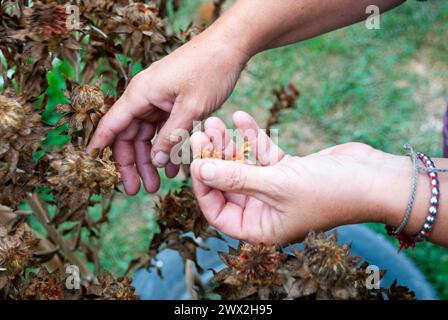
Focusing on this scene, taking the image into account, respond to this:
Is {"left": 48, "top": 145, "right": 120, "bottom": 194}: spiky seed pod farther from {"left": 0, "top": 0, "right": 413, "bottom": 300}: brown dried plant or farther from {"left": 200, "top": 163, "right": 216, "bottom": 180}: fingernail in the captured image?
{"left": 200, "top": 163, "right": 216, "bottom": 180}: fingernail

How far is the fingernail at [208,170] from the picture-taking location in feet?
3.95

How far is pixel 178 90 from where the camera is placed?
143 centimetres

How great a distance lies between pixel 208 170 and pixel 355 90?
2.13 metres

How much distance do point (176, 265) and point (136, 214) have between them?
784 mm

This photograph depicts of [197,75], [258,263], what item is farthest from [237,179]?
[197,75]

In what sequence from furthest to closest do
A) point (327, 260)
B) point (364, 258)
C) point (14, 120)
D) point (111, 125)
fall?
point (364, 258) → point (111, 125) → point (14, 120) → point (327, 260)

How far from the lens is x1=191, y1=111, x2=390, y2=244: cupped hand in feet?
4.01

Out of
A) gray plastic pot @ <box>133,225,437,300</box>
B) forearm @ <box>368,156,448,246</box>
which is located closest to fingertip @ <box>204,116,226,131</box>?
forearm @ <box>368,156,448,246</box>

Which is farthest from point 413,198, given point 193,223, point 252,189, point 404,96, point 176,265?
point 404,96

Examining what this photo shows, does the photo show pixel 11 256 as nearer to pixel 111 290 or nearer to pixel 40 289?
pixel 40 289

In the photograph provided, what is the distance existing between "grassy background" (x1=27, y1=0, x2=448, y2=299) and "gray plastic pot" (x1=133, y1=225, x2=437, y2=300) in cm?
66

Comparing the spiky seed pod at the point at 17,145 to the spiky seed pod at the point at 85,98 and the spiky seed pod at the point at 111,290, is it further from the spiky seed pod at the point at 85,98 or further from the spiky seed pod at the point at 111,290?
the spiky seed pod at the point at 111,290

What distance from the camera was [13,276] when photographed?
112 centimetres

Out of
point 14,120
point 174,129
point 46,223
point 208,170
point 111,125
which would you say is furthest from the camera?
point 46,223
